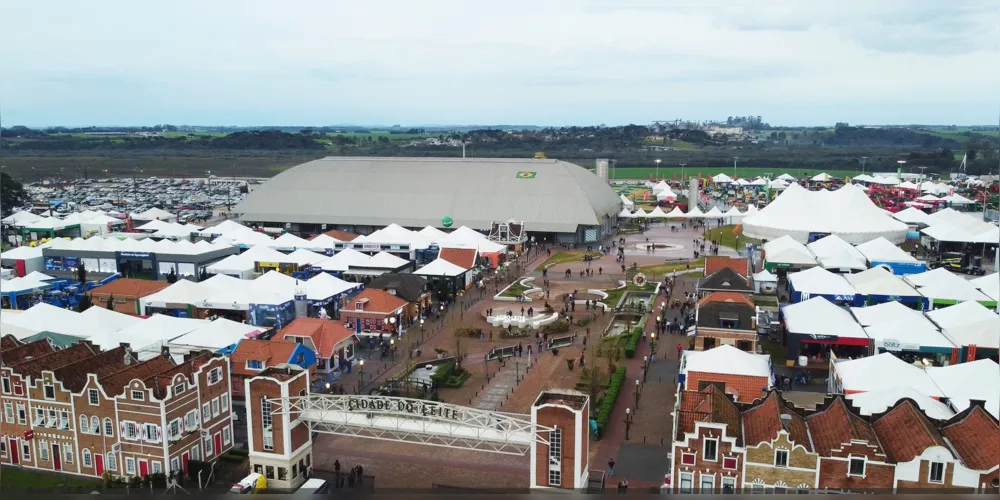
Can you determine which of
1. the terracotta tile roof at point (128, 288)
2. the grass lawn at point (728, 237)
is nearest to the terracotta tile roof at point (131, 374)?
the terracotta tile roof at point (128, 288)

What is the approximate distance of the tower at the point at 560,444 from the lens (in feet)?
35.6

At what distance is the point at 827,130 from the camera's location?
17100 centimetres

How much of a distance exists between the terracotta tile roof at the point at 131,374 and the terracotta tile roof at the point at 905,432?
11798 mm

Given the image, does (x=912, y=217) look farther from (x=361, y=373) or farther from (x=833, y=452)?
(x=833, y=452)

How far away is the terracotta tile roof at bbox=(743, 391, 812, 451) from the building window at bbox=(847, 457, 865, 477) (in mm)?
594

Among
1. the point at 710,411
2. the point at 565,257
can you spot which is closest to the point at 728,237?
the point at 565,257

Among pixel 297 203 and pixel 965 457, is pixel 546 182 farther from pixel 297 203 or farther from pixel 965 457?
pixel 965 457

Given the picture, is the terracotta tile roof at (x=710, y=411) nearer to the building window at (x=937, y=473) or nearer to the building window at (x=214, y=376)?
the building window at (x=937, y=473)

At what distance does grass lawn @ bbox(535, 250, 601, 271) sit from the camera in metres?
33.5

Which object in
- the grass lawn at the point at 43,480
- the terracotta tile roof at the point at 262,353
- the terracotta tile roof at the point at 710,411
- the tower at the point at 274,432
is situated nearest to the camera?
the terracotta tile roof at the point at 710,411

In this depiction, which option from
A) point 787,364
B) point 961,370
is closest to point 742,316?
point 787,364

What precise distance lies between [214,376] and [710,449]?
8.75m

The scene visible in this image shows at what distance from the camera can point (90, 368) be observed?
45.0ft

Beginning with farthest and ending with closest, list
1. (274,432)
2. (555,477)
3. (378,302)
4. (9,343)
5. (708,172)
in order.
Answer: (708,172) → (378,302) → (9,343) → (274,432) → (555,477)
